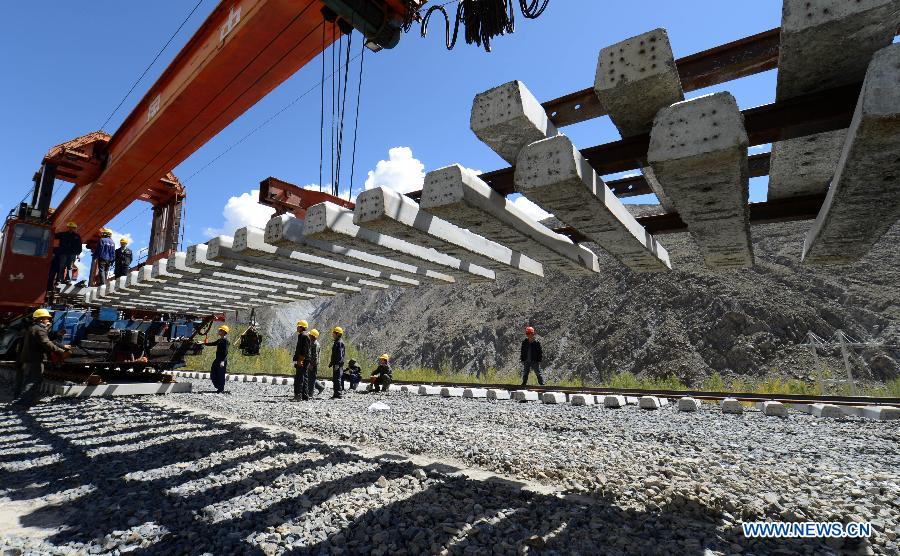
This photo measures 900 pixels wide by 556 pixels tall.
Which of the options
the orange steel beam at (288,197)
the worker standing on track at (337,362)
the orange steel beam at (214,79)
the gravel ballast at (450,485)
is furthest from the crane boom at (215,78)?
the gravel ballast at (450,485)

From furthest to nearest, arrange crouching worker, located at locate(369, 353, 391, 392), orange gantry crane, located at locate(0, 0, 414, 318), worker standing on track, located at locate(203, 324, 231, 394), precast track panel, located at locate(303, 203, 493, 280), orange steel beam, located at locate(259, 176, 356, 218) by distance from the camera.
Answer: crouching worker, located at locate(369, 353, 391, 392), worker standing on track, located at locate(203, 324, 231, 394), orange gantry crane, located at locate(0, 0, 414, 318), orange steel beam, located at locate(259, 176, 356, 218), precast track panel, located at locate(303, 203, 493, 280)

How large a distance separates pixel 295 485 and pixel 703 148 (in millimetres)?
3449

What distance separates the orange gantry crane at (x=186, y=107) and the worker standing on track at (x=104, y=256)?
1.15 metres

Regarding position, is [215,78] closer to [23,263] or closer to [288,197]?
[288,197]

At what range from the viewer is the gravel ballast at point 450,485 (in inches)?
96.2

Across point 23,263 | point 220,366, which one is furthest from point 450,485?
point 23,263

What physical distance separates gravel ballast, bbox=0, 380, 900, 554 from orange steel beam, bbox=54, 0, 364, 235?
5.66 meters

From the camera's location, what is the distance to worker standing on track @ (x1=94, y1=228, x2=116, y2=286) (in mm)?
10875

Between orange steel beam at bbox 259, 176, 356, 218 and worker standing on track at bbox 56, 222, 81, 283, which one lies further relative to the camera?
worker standing on track at bbox 56, 222, 81, 283

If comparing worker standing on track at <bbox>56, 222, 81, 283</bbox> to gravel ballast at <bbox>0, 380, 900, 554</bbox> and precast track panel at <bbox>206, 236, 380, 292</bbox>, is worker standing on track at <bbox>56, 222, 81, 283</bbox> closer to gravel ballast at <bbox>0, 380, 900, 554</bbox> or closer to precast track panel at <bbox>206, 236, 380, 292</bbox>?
gravel ballast at <bbox>0, 380, 900, 554</bbox>

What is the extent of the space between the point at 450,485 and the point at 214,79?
7752mm

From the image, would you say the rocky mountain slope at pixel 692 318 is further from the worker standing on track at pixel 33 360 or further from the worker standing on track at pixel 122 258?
the worker standing on track at pixel 33 360

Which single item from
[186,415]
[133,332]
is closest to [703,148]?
[186,415]

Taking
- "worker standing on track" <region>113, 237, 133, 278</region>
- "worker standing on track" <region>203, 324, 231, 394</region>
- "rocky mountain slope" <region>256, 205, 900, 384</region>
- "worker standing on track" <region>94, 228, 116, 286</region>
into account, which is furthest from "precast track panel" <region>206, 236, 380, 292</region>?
"rocky mountain slope" <region>256, 205, 900, 384</region>
